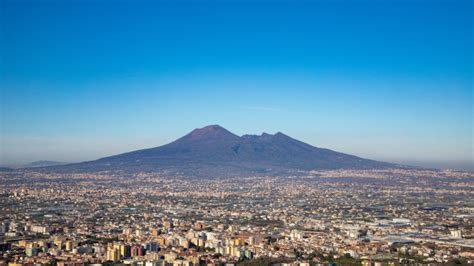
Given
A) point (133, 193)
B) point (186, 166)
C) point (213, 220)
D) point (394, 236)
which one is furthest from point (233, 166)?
point (394, 236)

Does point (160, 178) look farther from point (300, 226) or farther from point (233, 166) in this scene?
point (300, 226)

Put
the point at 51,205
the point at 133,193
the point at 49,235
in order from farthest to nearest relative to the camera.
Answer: the point at 133,193
the point at 51,205
the point at 49,235

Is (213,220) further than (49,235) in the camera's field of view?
Yes

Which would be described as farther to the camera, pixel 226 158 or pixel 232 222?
pixel 226 158

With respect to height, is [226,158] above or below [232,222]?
above
